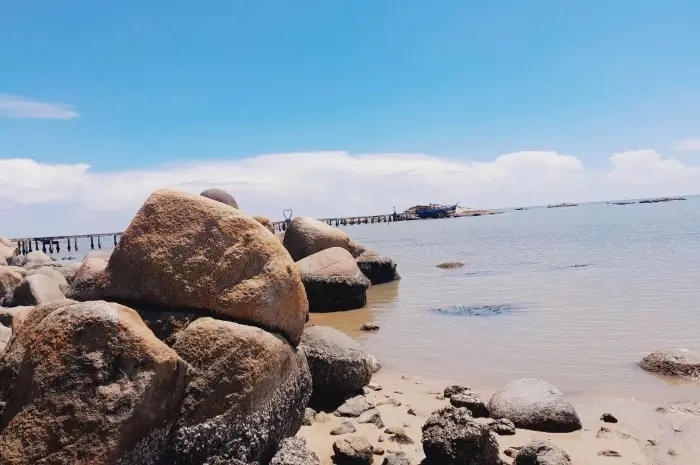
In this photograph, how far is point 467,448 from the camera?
5406mm

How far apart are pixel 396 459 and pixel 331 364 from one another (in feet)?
6.60

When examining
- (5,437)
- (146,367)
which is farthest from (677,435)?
(5,437)

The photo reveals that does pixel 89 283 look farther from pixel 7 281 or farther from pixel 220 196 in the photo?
pixel 7 281

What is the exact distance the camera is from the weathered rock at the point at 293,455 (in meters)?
5.11

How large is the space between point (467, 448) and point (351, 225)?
97024 mm

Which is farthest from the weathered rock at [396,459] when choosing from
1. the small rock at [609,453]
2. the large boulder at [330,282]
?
the large boulder at [330,282]

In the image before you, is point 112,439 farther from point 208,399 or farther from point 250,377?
point 250,377

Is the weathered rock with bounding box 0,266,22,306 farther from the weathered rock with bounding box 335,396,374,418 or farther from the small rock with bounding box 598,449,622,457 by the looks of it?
the small rock with bounding box 598,449,622,457

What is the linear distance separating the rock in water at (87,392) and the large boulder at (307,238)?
44.1ft

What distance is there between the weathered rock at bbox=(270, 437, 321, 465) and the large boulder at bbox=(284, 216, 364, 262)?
499 inches

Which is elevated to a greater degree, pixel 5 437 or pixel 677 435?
pixel 5 437

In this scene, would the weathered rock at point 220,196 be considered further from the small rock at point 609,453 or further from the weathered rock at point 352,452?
the small rock at point 609,453

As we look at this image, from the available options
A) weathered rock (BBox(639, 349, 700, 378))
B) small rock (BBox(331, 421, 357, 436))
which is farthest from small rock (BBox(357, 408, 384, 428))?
weathered rock (BBox(639, 349, 700, 378))

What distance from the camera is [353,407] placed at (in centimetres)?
719
